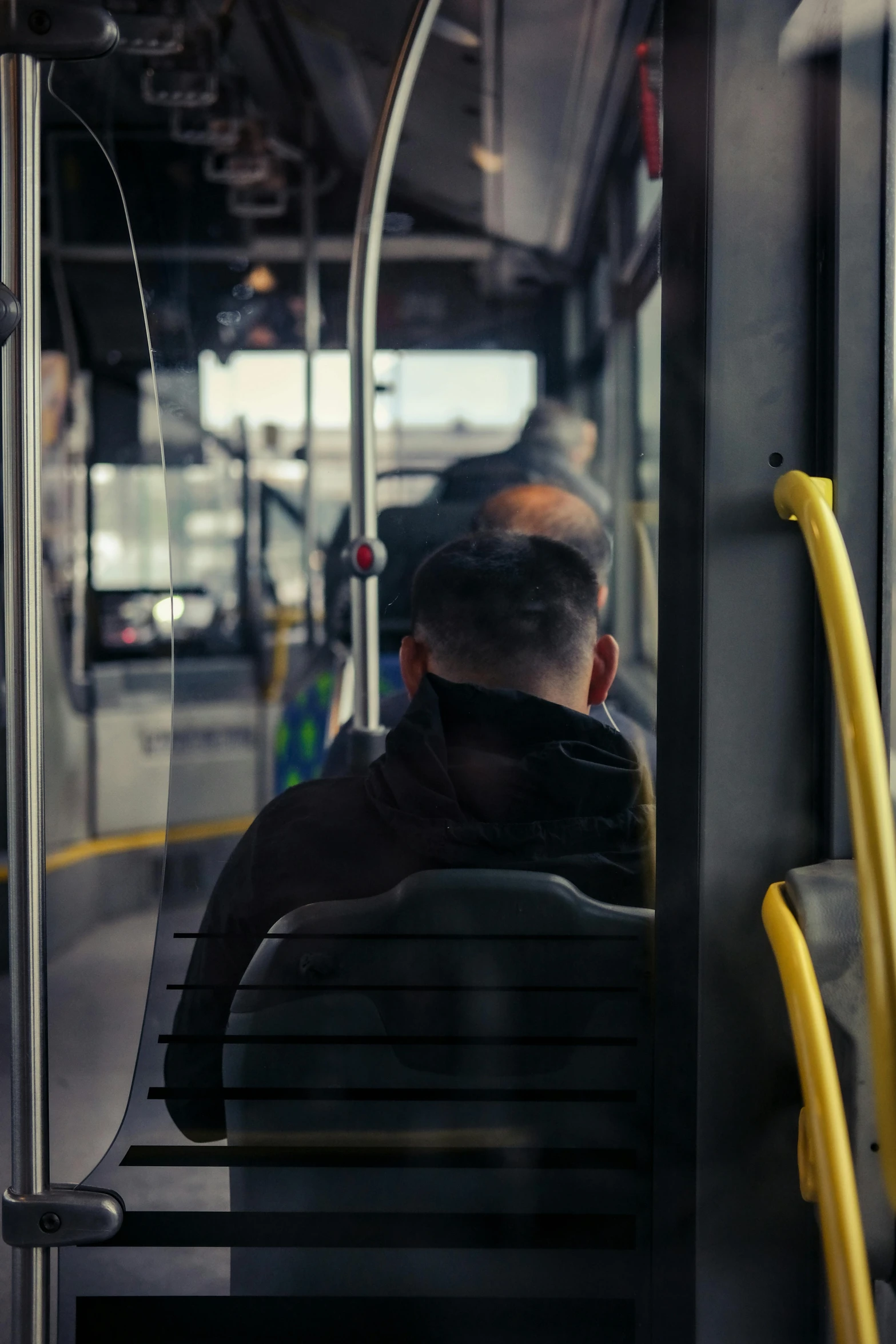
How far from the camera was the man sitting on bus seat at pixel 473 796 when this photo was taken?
1.05m

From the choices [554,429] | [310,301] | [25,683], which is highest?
[310,301]

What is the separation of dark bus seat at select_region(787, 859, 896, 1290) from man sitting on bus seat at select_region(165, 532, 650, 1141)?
0.56 ft

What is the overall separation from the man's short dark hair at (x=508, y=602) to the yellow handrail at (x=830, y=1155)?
1.09ft

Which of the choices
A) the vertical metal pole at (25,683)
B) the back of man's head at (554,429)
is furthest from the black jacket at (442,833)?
the back of man's head at (554,429)

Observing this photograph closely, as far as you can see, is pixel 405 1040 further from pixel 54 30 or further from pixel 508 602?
pixel 54 30

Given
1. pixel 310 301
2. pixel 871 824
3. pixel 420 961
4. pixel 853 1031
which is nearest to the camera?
pixel 871 824

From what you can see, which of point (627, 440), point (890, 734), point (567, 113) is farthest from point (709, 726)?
point (567, 113)

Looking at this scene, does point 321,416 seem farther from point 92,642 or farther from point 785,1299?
point 92,642

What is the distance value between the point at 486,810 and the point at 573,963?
0.51 ft

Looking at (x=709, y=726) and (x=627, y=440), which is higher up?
(x=627, y=440)

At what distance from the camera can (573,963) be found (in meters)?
1.05

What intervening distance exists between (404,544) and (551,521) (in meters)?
0.14

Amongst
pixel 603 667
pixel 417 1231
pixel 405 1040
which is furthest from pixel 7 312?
pixel 417 1231

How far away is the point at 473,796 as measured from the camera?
3.50ft
